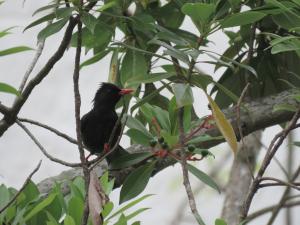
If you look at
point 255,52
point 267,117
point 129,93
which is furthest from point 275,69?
point 129,93

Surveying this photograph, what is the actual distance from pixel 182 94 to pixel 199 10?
0.39m

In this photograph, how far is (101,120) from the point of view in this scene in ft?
15.5

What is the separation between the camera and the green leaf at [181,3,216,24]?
3.16 m

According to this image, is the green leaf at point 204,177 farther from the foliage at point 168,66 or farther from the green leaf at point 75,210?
the green leaf at point 75,210

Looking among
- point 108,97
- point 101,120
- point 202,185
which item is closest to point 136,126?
point 101,120

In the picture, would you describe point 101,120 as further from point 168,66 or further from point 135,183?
point 135,183

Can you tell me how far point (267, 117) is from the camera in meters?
4.23

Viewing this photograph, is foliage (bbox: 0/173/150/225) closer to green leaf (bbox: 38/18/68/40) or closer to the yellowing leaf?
the yellowing leaf

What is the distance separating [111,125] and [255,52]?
0.95 meters

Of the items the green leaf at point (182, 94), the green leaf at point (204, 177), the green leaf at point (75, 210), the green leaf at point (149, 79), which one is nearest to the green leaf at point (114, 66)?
the green leaf at point (149, 79)

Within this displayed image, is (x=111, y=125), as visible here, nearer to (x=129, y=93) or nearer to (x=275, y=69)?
(x=129, y=93)

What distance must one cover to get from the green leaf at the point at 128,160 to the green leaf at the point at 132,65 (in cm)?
47

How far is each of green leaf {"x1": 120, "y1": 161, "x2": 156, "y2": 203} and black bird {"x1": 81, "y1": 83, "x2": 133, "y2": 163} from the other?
824 mm

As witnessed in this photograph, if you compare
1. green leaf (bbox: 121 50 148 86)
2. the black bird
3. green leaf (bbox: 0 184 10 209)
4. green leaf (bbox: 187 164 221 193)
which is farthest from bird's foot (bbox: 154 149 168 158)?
the black bird
